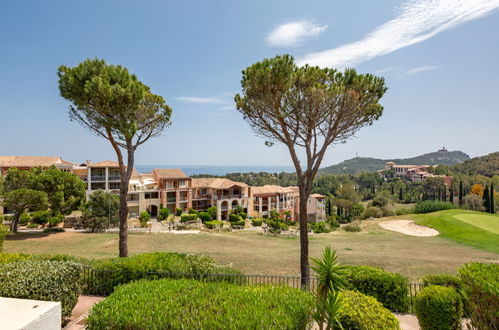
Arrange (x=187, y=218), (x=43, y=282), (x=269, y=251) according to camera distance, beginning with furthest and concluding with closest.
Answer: (x=187, y=218)
(x=269, y=251)
(x=43, y=282)

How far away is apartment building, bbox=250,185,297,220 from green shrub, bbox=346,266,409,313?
49642mm

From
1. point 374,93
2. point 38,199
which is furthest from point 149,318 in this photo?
point 38,199

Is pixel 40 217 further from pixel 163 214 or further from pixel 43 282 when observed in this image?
pixel 43 282

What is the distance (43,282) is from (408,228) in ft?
141

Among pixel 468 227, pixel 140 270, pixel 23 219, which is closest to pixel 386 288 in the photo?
pixel 140 270

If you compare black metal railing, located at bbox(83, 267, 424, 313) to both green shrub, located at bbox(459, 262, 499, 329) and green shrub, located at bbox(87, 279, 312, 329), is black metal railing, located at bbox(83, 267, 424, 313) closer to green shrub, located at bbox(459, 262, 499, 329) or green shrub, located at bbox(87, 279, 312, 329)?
green shrub, located at bbox(87, 279, 312, 329)

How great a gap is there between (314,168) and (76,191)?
28.5m

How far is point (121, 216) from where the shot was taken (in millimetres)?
13055

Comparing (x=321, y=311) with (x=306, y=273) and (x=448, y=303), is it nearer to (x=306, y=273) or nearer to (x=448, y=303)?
(x=448, y=303)

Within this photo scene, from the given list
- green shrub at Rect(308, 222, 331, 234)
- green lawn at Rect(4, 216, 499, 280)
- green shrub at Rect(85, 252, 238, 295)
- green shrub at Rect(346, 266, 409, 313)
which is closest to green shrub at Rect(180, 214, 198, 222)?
green lawn at Rect(4, 216, 499, 280)

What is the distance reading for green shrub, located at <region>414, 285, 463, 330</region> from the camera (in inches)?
264

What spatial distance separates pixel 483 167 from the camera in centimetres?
10388

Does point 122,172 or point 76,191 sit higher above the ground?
point 122,172

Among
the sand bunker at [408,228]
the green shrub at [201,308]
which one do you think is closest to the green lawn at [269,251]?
the sand bunker at [408,228]
